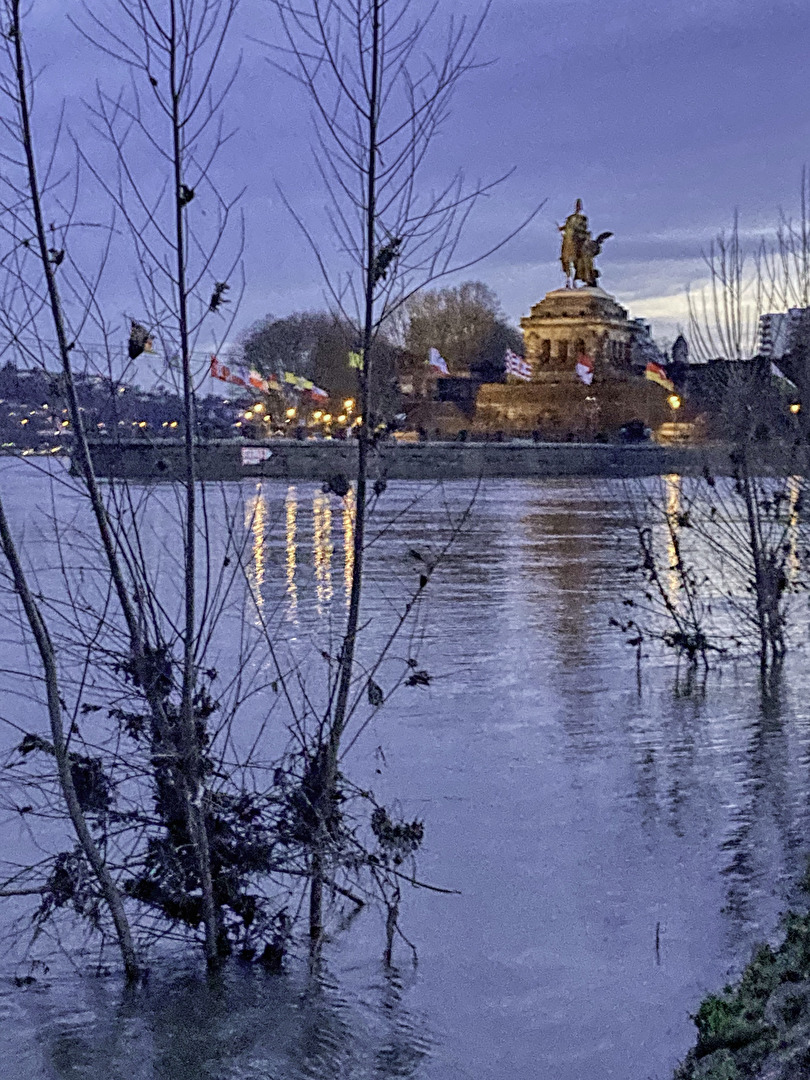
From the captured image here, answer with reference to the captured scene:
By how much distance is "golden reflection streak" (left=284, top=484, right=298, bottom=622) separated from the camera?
18273mm

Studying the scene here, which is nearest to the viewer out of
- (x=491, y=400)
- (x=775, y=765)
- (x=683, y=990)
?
(x=683, y=990)

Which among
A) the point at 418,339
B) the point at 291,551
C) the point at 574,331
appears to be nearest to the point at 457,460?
the point at 574,331

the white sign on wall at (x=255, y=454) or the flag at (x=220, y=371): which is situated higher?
the flag at (x=220, y=371)

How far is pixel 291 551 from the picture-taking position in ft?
88.4

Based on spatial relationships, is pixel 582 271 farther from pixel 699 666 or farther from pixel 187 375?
pixel 187 375

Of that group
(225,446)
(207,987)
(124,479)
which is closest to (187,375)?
(124,479)

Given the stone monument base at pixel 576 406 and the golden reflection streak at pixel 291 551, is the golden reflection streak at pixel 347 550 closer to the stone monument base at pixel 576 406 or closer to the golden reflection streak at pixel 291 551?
the golden reflection streak at pixel 291 551

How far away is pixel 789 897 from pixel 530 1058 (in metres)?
2.04

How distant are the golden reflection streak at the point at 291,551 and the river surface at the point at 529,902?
10.8 feet

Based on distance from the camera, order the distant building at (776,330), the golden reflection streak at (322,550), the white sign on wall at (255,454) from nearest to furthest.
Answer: the distant building at (776,330) → the golden reflection streak at (322,550) → the white sign on wall at (255,454)

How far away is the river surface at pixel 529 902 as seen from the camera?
238 inches

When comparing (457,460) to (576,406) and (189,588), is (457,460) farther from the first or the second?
(189,588)

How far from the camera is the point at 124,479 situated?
6.21m

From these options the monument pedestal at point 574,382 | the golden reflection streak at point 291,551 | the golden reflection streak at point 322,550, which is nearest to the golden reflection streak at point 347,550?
the golden reflection streak at point 322,550
